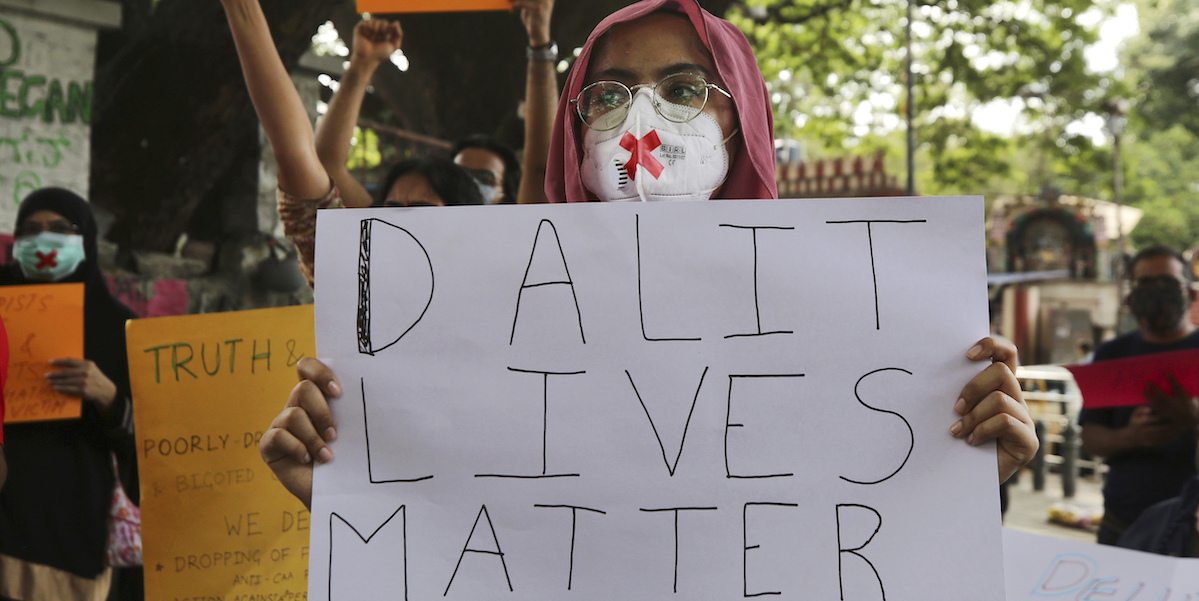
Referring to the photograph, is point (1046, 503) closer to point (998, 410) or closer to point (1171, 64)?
point (998, 410)

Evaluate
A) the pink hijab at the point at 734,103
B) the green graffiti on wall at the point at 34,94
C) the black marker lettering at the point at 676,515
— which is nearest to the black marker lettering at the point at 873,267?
the pink hijab at the point at 734,103

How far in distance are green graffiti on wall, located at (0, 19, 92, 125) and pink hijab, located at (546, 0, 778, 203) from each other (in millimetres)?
4399

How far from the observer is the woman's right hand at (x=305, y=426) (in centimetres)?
123

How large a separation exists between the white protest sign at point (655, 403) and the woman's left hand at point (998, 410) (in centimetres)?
3

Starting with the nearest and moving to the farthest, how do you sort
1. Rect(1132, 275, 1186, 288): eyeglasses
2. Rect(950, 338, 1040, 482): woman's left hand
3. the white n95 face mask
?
Rect(950, 338, 1040, 482): woman's left hand, the white n95 face mask, Rect(1132, 275, 1186, 288): eyeglasses

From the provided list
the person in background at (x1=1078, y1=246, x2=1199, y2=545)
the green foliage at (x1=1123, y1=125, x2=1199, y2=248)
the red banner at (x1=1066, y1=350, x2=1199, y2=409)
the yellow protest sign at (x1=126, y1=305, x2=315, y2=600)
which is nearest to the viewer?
the yellow protest sign at (x1=126, y1=305, x2=315, y2=600)

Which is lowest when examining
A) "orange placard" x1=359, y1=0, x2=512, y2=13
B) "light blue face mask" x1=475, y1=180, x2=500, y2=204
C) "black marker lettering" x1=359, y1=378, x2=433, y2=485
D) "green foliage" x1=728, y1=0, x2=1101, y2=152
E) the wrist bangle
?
"black marker lettering" x1=359, y1=378, x2=433, y2=485

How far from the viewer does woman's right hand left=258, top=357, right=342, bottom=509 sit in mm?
1230

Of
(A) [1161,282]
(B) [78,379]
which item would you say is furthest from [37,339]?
(A) [1161,282]

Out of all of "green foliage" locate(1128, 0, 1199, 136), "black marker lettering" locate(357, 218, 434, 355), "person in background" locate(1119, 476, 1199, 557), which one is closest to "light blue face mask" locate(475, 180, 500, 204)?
"black marker lettering" locate(357, 218, 434, 355)

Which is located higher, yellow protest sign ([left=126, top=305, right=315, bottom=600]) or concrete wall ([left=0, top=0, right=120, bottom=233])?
concrete wall ([left=0, top=0, right=120, bottom=233])

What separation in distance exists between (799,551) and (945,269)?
0.48 meters

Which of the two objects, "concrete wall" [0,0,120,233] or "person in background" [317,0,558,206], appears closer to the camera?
"person in background" [317,0,558,206]

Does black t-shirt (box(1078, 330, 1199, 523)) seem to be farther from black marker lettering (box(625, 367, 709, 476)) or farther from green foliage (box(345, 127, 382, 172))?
green foliage (box(345, 127, 382, 172))
